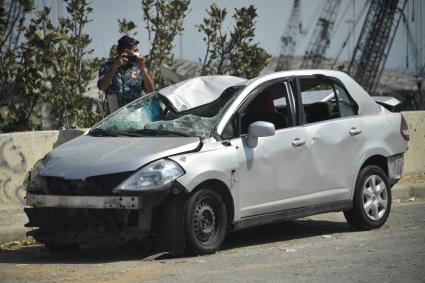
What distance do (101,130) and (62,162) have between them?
2.91ft

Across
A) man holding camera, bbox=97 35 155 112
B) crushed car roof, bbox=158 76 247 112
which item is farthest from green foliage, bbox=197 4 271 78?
crushed car roof, bbox=158 76 247 112

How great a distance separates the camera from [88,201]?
25.7ft

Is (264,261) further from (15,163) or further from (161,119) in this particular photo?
(15,163)

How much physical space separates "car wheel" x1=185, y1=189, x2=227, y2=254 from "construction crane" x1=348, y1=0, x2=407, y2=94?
3065 centimetres

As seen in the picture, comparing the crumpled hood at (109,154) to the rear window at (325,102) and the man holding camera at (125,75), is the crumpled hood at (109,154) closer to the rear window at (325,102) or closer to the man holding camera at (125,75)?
the rear window at (325,102)

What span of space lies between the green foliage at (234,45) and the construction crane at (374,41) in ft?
79.8

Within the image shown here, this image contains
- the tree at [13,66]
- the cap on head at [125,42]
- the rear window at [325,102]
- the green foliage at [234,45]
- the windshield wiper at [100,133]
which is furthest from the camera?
the green foliage at [234,45]

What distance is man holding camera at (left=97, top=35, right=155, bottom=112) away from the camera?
33.9 feet

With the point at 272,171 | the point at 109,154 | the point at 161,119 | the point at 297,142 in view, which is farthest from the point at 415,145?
the point at 109,154

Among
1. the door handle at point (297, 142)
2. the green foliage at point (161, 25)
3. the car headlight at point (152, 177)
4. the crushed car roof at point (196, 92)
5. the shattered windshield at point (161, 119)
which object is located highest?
the green foliage at point (161, 25)

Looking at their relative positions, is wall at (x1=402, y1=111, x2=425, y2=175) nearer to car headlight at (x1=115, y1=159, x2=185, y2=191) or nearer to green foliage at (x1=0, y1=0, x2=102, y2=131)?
green foliage at (x1=0, y1=0, x2=102, y2=131)

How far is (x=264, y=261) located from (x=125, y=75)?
A: 3.43 meters

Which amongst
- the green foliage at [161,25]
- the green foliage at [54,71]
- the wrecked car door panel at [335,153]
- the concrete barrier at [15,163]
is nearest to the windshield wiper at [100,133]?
the concrete barrier at [15,163]

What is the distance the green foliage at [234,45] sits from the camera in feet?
46.3
